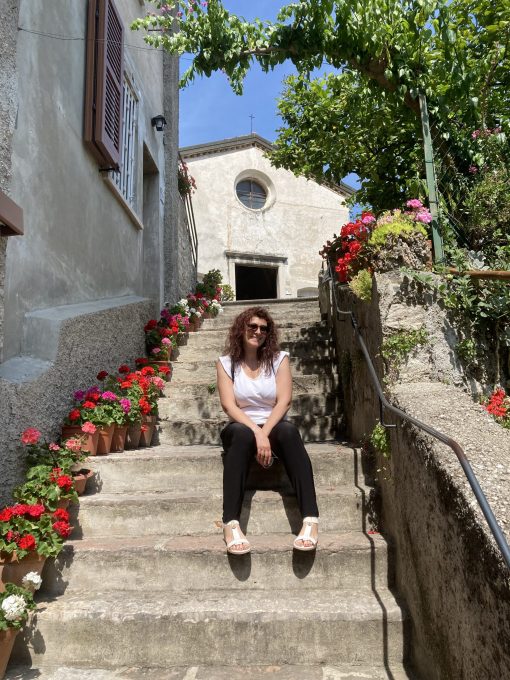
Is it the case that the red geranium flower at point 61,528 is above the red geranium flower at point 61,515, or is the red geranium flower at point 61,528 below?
below

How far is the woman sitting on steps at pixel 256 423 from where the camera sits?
8.59 feet

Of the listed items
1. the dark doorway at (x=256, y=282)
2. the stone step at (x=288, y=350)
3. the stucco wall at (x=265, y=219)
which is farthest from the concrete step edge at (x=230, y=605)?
the dark doorway at (x=256, y=282)

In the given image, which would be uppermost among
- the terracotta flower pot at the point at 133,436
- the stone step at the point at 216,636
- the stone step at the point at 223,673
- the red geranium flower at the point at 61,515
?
the terracotta flower pot at the point at 133,436

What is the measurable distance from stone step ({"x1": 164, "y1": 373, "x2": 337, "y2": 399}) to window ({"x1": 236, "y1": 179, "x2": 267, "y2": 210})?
11993mm

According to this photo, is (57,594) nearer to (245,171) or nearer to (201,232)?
(201,232)

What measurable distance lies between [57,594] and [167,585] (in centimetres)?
50

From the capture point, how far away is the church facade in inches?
587

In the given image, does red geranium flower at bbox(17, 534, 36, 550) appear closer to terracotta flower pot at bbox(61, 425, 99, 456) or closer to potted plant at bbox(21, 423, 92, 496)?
potted plant at bbox(21, 423, 92, 496)

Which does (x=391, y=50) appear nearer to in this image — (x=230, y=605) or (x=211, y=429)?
(x=211, y=429)

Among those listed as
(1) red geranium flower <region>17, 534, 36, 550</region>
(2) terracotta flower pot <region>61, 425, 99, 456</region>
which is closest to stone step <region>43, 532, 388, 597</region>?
(1) red geranium flower <region>17, 534, 36, 550</region>

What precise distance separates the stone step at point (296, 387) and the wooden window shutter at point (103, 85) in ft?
6.63

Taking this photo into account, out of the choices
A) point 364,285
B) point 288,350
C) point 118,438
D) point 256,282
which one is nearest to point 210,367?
point 288,350

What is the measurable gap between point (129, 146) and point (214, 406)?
326 cm

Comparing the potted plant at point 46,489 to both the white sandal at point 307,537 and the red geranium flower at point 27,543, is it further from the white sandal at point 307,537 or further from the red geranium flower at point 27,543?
the white sandal at point 307,537
